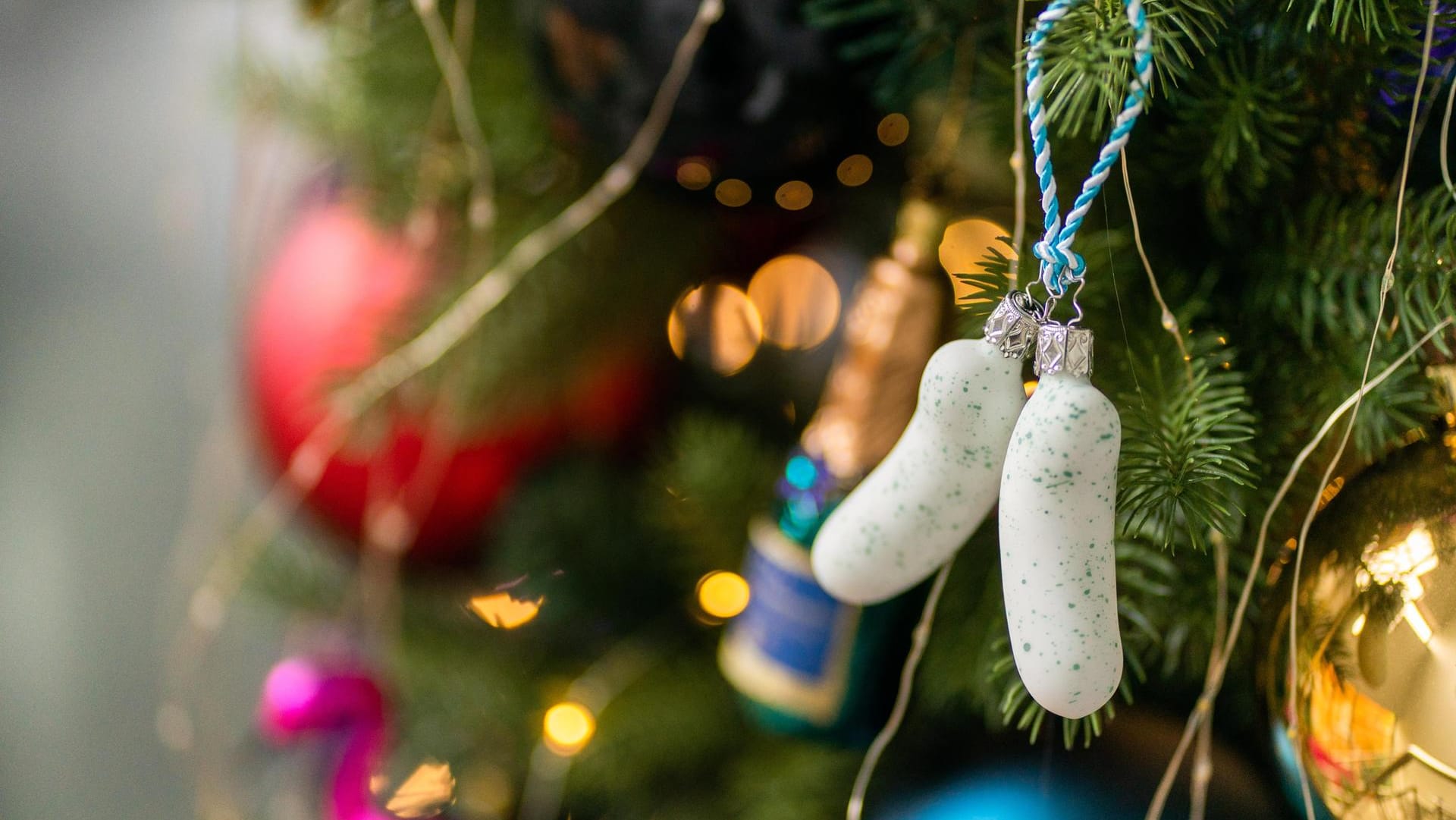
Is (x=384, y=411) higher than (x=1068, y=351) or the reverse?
the reverse

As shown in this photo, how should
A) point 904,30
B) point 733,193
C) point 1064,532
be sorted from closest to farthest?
point 1064,532
point 904,30
point 733,193

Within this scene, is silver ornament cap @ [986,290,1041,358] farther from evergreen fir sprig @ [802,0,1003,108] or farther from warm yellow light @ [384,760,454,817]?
warm yellow light @ [384,760,454,817]

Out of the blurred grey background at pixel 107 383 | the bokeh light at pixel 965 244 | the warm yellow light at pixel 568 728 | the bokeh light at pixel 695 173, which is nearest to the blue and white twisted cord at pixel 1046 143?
the bokeh light at pixel 965 244

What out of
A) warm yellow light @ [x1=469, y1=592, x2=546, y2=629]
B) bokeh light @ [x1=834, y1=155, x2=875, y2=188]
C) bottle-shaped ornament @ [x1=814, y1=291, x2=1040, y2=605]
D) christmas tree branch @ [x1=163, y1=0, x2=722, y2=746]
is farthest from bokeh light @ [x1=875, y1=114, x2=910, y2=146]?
warm yellow light @ [x1=469, y1=592, x2=546, y2=629]

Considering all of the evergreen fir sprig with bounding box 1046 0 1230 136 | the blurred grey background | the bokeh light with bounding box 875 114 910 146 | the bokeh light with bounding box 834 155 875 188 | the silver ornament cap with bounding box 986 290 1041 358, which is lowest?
the blurred grey background

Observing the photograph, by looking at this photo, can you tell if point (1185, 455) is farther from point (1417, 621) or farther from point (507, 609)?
point (507, 609)

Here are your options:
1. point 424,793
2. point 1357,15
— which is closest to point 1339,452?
point 1357,15
